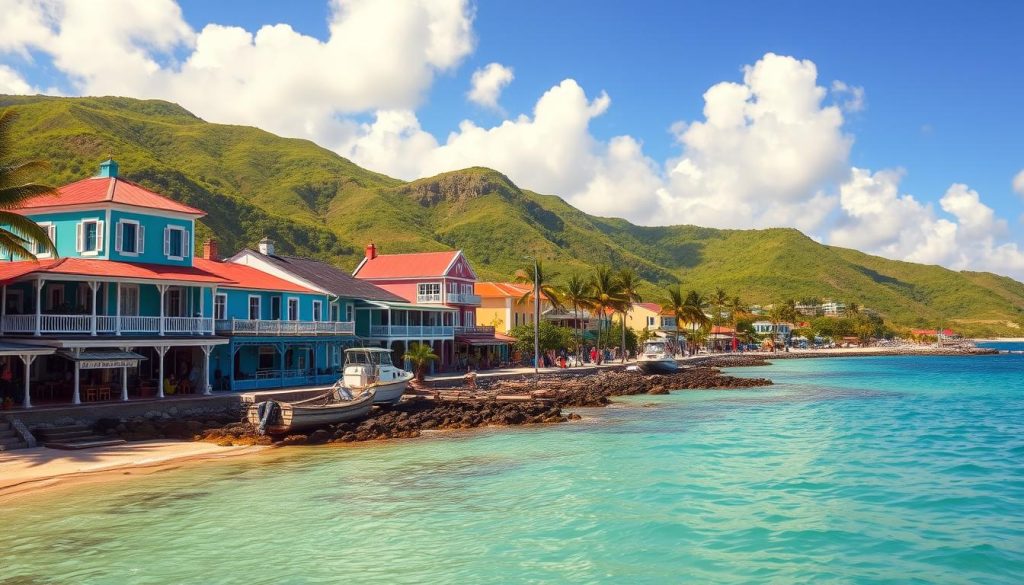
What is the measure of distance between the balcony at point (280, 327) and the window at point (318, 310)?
69.9 inches

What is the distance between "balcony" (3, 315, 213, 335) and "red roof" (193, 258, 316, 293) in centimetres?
348

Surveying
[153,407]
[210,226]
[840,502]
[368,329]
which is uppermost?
[210,226]

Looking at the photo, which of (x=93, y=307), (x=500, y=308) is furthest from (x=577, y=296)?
(x=93, y=307)

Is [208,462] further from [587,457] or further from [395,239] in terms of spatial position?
[395,239]

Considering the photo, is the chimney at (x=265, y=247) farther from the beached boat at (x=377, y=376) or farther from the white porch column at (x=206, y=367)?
the white porch column at (x=206, y=367)

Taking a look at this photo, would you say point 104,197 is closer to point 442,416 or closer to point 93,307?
point 93,307

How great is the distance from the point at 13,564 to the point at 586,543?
1071cm

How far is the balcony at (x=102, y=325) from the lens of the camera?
27.6m

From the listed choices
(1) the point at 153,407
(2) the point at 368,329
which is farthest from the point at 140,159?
(1) the point at 153,407

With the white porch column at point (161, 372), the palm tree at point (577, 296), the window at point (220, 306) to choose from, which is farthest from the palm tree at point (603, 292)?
the white porch column at point (161, 372)

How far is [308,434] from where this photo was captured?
2858 centimetres

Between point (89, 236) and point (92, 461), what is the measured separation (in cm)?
1304

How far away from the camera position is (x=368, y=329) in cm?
4769

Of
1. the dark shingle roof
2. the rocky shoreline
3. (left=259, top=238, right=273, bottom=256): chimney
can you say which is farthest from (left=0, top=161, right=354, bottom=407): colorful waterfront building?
(left=259, top=238, right=273, bottom=256): chimney
